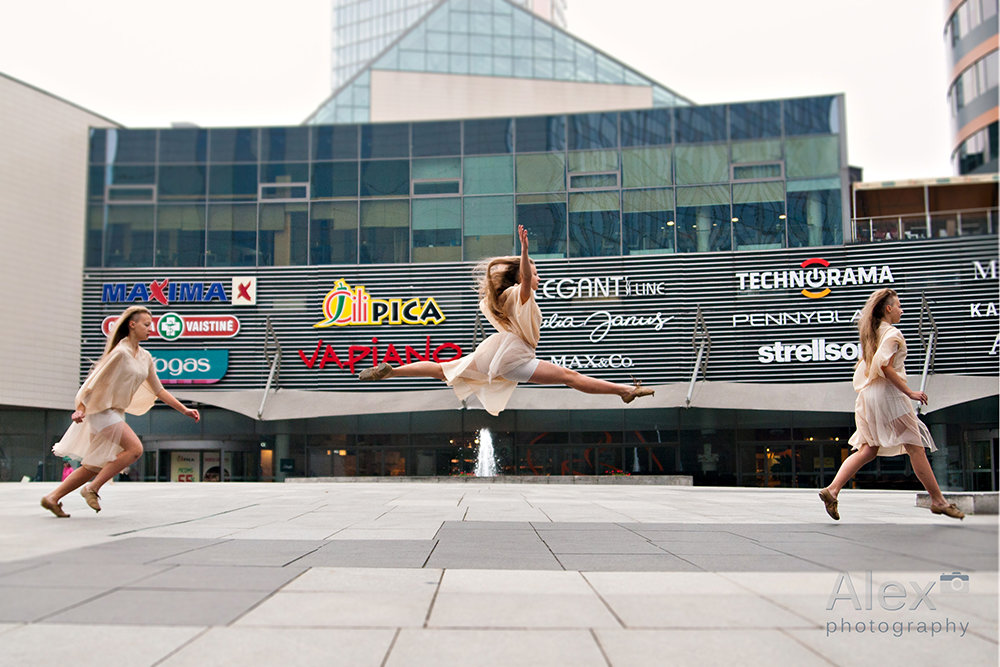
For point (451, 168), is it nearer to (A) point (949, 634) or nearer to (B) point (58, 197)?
(B) point (58, 197)

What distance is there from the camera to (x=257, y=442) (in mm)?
30688

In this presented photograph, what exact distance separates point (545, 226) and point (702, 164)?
5962 millimetres

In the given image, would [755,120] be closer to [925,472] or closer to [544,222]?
[544,222]

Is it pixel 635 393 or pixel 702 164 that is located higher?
pixel 702 164

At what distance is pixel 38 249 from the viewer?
101 feet

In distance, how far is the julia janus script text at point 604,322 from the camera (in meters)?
28.8

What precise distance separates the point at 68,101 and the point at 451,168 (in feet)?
50.8

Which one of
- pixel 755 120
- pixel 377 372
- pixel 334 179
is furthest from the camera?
pixel 334 179

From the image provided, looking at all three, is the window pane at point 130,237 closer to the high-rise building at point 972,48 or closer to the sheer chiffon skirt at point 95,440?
the sheer chiffon skirt at point 95,440

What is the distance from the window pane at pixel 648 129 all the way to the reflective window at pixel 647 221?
190cm

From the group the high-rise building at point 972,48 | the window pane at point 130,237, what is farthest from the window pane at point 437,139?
the high-rise building at point 972,48

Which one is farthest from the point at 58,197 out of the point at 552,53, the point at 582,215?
the point at 552,53

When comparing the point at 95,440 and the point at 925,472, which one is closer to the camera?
the point at 925,472

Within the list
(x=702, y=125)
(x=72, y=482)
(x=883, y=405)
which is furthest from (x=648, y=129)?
(x=72, y=482)
